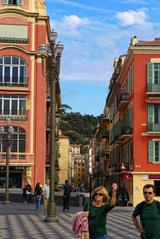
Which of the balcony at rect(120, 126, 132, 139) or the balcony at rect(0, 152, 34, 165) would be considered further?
the balcony at rect(0, 152, 34, 165)

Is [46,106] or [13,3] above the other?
[13,3]

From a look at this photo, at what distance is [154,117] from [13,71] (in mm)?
20232

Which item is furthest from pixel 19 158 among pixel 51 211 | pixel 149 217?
pixel 149 217

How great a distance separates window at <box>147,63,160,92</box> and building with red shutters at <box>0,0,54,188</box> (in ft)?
57.8

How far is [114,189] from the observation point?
8320mm

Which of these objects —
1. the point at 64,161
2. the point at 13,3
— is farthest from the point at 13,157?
the point at 64,161

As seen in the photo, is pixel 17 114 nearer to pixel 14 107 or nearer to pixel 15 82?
pixel 14 107

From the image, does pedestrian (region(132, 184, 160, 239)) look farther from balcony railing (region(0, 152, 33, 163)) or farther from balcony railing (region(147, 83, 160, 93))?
balcony railing (region(0, 152, 33, 163))

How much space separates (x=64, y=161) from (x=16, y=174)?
92.2 m

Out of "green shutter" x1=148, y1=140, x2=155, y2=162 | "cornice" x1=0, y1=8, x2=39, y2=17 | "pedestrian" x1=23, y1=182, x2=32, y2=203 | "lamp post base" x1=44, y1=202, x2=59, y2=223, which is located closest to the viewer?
"lamp post base" x1=44, y1=202, x2=59, y2=223

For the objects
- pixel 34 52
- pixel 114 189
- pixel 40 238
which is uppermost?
pixel 34 52

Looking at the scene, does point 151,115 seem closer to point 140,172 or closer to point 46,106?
point 140,172

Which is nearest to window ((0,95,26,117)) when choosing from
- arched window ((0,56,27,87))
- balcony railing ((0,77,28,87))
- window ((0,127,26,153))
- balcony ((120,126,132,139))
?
balcony railing ((0,77,28,87))

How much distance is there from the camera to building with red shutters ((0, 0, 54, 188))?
59.4m
